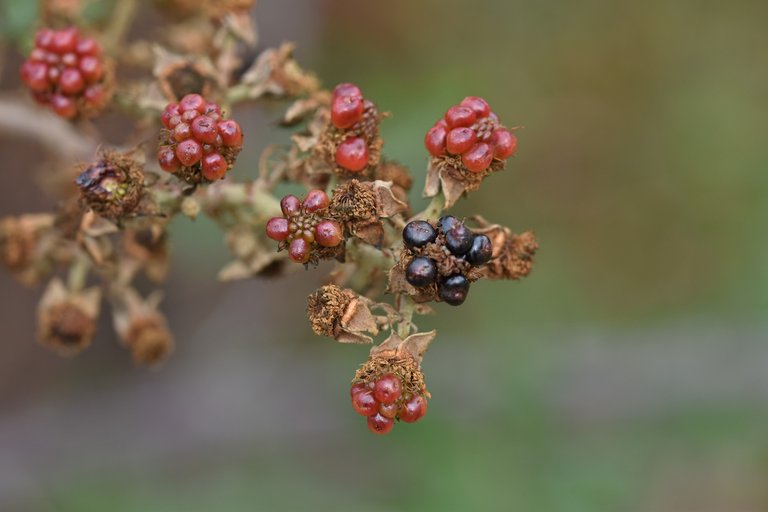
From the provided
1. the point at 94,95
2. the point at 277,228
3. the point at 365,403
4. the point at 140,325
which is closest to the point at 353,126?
the point at 277,228

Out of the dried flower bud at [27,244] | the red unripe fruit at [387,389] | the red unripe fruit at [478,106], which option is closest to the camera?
the red unripe fruit at [387,389]

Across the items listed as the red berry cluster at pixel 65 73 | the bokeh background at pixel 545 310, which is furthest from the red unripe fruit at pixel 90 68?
the bokeh background at pixel 545 310

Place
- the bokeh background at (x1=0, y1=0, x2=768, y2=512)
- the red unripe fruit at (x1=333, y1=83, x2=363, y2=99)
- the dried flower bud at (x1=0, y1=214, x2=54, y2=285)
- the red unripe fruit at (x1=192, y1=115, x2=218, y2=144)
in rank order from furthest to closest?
the bokeh background at (x1=0, y1=0, x2=768, y2=512), the dried flower bud at (x1=0, y1=214, x2=54, y2=285), the red unripe fruit at (x1=333, y1=83, x2=363, y2=99), the red unripe fruit at (x1=192, y1=115, x2=218, y2=144)

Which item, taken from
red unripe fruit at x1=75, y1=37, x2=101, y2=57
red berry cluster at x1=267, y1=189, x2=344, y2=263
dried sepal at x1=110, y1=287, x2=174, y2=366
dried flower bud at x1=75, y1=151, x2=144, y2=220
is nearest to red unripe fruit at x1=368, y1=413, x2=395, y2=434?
red berry cluster at x1=267, y1=189, x2=344, y2=263

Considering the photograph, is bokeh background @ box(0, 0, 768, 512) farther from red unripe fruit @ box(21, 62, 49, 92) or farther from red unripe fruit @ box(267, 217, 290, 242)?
red unripe fruit @ box(267, 217, 290, 242)

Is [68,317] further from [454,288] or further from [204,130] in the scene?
[454,288]

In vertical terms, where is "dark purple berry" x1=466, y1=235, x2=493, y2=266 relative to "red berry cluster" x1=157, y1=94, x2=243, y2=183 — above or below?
below

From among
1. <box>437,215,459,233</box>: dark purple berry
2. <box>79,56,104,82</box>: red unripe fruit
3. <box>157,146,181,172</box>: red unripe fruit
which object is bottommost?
<box>437,215,459,233</box>: dark purple berry

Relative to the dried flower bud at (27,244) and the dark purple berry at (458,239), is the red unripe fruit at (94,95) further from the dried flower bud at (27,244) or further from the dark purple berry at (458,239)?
the dark purple berry at (458,239)
